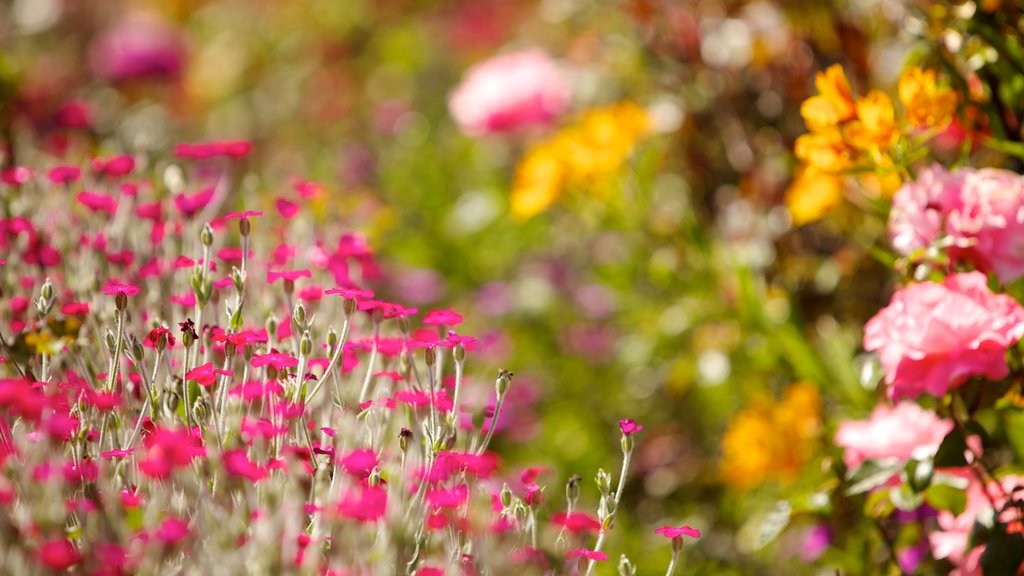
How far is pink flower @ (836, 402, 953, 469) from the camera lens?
41.5 inches

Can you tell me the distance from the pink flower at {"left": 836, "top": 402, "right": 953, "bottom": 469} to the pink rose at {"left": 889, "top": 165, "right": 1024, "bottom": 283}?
0.64 feet

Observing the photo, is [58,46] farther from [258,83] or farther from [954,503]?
[954,503]

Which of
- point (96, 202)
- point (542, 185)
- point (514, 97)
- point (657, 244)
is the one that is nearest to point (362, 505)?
point (96, 202)

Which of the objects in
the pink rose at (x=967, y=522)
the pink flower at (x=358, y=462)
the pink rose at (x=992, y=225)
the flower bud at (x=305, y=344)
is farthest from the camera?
the pink rose at (x=967, y=522)

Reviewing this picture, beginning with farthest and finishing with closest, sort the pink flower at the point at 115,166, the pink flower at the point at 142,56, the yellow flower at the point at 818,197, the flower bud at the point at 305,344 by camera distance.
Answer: the pink flower at the point at 142,56, the yellow flower at the point at 818,197, the pink flower at the point at 115,166, the flower bud at the point at 305,344

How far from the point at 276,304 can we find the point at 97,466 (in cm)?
55

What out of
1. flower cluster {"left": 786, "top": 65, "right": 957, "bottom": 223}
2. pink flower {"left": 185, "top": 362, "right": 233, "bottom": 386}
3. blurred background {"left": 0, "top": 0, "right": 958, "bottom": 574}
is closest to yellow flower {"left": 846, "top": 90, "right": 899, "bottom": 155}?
flower cluster {"left": 786, "top": 65, "right": 957, "bottom": 223}

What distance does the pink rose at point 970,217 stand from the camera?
0.91 meters

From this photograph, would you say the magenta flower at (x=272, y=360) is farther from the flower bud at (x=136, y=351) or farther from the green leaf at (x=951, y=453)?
the green leaf at (x=951, y=453)

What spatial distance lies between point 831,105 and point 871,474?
0.35m

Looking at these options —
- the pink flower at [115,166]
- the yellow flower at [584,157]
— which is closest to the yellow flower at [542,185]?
the yellow flower at [584,157]

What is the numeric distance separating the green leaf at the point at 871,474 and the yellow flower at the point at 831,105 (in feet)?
1.07

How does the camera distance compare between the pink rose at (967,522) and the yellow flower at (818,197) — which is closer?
the pink rose at (967,522)

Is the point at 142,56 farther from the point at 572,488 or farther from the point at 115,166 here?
the point at 572,488
